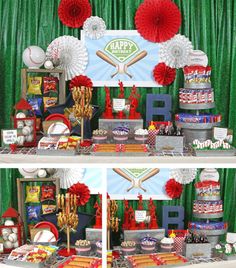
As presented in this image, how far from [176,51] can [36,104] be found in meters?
0.89

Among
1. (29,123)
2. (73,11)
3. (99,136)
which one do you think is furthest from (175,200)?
(73,11)

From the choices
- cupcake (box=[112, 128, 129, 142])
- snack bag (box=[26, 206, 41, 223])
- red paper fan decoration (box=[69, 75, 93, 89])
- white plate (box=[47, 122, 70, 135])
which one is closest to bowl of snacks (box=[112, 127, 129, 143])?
cupcake (box=[112, 128, 129, 142])

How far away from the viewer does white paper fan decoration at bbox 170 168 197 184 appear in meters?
3.29

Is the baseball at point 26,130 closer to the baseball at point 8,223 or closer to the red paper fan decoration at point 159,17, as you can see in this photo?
the baseball at point 8,223

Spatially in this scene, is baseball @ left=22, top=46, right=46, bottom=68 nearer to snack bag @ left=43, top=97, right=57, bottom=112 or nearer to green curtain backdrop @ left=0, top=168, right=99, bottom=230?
snack bag @ left=43, top=97, right=57, bottom=112

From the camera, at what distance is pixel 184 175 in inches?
130

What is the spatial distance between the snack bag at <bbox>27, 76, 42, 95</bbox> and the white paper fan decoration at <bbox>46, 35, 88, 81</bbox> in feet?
0.47

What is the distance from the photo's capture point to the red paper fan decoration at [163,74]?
10.5 feet

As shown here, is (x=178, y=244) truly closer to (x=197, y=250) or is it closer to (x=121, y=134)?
(x=197, y=250)

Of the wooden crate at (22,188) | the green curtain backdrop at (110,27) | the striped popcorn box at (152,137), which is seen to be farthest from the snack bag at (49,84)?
the striped popcorn box at (152,137)

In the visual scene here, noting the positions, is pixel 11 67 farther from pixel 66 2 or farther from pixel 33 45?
pixel 66 2

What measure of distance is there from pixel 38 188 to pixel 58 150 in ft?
2.30

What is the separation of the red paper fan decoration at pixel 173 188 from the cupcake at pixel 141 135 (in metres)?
0.46

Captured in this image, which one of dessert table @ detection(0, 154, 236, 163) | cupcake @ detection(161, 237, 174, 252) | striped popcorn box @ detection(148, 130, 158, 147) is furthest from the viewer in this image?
striped popcorn box @ detection(148, 130, 158, 147)
